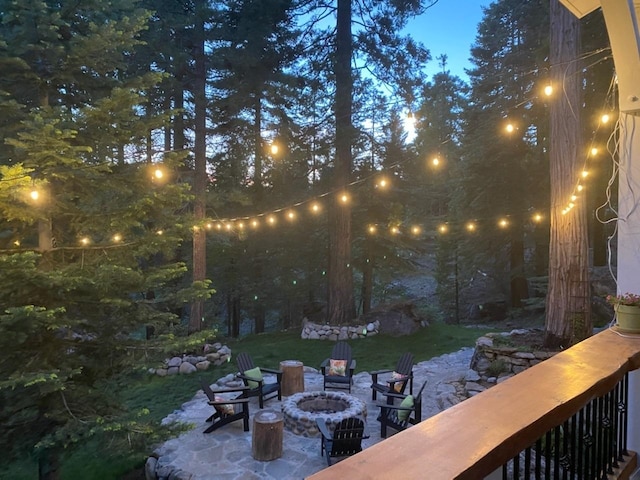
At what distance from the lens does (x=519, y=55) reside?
10.8m

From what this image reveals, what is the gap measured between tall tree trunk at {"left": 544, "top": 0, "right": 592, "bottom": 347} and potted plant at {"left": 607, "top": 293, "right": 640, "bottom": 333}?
3188mm

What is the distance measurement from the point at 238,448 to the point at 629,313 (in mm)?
3798

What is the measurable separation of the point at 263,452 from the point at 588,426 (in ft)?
10.7

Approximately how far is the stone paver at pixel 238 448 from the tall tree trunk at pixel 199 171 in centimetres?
275

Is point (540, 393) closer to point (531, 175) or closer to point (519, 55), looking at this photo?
point (531, 175)

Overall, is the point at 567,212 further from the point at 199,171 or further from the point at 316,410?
the point at 199,171

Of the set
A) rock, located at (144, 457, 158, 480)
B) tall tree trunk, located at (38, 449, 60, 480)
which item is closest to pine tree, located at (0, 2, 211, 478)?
tall tree trunk, located at (38, 449, 60, 480)

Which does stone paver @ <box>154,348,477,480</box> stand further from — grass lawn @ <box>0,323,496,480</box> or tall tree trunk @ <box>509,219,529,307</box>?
→ tall tree trunk @ <box>509,219,529,307</box>

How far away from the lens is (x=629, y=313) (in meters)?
2.32

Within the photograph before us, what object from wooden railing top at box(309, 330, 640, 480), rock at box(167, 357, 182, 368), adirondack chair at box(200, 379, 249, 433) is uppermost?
wooden railing top at box(309, 330, 640, 480)

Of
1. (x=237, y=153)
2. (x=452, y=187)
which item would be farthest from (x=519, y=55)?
(x=237, y=153)

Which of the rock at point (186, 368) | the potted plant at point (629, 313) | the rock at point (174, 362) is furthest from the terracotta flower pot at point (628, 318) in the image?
the rock at point (174, 362)

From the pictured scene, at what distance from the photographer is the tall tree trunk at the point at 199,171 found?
852 centimetres

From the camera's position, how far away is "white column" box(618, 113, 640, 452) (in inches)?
99.3
